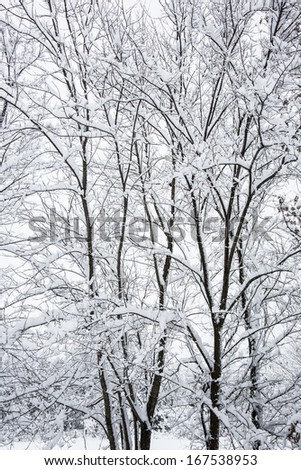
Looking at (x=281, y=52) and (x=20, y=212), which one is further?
(x=20, y=212)

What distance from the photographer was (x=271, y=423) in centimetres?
462

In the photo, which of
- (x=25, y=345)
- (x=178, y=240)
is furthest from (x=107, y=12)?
(x=25, y=345)

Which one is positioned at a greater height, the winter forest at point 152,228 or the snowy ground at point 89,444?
the winter forest at point 152,228

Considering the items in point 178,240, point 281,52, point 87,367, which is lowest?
point 87,367

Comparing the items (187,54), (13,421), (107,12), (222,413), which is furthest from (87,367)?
(107,12)

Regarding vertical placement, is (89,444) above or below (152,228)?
below

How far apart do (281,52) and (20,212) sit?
3573 mm

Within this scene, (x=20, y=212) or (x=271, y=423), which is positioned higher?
(x=20, y=212)

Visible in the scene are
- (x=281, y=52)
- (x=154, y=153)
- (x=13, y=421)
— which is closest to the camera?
(x=281, y=52)

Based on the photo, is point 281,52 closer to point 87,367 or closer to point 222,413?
point 222,413

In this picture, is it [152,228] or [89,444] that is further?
[89,444]

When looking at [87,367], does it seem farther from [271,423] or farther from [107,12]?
[107,12]

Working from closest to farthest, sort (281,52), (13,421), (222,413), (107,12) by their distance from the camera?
1. (281,52)
2. (222,413)
3. (107,12)
4. (13,421)

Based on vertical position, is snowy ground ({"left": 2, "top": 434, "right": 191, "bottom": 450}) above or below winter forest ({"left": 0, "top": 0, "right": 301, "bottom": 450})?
below
